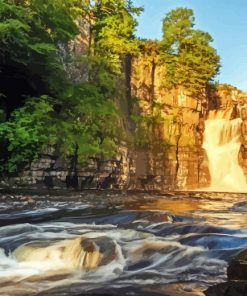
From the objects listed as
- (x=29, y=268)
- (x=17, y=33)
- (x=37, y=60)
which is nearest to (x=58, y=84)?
(x=37, y=60)

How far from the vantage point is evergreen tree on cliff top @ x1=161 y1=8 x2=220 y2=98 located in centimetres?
3170

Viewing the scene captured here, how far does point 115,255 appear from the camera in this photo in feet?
20.7

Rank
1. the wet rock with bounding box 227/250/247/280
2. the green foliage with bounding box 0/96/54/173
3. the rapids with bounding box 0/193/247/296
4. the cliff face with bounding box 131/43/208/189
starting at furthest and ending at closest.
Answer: the cliff face with bounding box 131/43/208/189 < the green foliage with bounding box 0/96/54/173 < the rapids with bounding box 0/193/247/296 < the wet rock with bounding box 227/250/247/280

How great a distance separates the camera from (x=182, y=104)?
32.1 meters

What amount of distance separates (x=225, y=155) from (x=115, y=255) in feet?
87.7

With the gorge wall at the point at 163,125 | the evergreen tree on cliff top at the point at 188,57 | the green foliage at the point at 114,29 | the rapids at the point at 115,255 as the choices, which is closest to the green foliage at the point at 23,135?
the rapids at the point at 115,255

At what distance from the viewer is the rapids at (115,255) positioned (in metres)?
5.10

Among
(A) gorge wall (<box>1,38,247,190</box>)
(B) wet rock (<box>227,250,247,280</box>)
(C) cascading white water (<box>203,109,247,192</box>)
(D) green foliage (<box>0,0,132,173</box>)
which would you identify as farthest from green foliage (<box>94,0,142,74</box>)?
(B) wet rock (<box>227,250,247,280</box>)

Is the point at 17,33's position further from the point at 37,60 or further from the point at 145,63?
the point at 145,63

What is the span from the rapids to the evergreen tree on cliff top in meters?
23.4

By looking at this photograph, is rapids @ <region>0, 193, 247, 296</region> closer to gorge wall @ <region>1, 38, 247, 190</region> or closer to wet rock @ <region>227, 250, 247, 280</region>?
wet rock @ <region>227, 250, 247, 280</region>

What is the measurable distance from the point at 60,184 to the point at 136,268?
14.3 meters

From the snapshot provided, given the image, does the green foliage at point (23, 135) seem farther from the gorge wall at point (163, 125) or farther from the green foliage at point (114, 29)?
the green foliage at point (114, 29)

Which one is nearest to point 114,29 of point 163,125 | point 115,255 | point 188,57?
point 188,57
